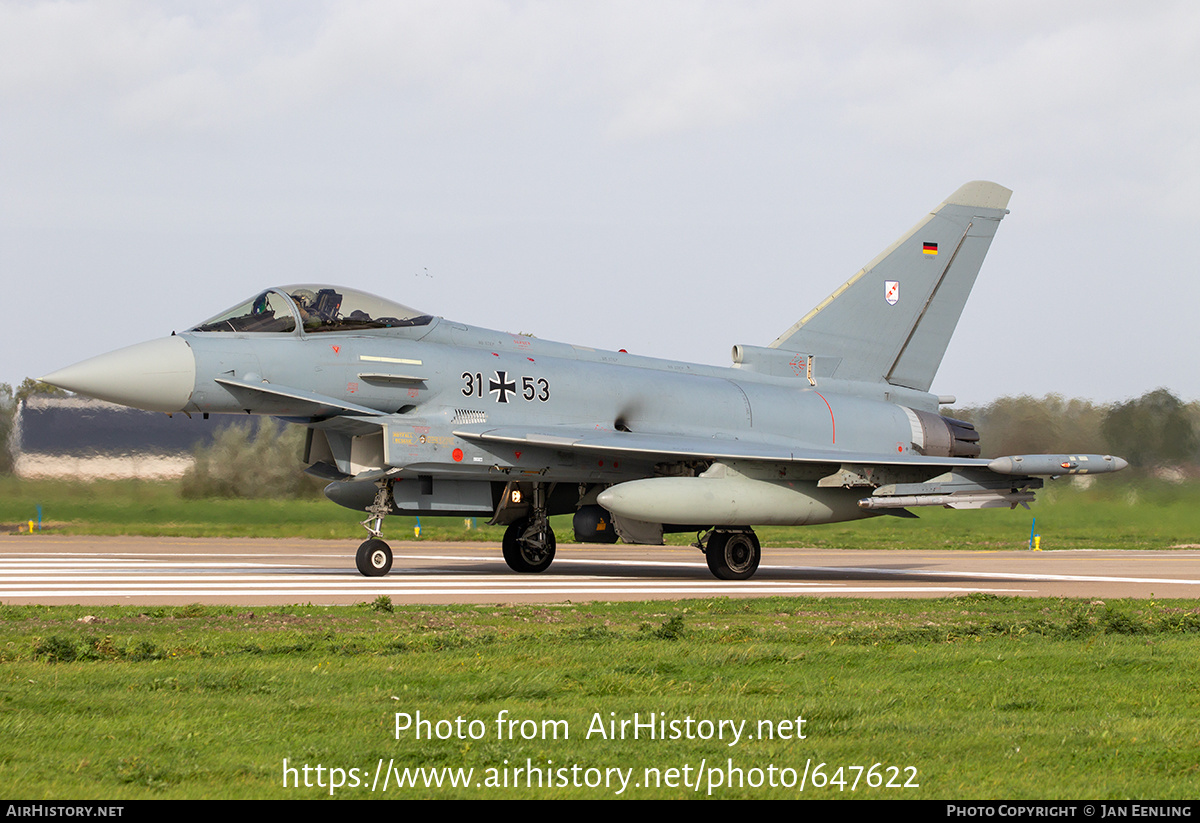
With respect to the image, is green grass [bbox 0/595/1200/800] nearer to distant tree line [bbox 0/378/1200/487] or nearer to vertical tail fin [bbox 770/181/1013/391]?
vertical tail fin [bbox 770/181/1013/391]

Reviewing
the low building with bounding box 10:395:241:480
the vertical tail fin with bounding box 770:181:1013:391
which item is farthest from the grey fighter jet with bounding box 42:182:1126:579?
the low building with bounding box 10:395:241:480

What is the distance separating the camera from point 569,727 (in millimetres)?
5516

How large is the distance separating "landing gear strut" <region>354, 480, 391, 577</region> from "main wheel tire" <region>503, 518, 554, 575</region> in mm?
2491

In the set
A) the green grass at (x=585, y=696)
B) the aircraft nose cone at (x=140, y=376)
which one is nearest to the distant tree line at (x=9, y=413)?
the aircraft nose cone at (x=140, y=376)

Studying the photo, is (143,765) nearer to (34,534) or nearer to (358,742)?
(358,742)

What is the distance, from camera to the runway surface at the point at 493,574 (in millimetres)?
12547

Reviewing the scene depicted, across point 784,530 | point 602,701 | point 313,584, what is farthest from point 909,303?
point 602,701

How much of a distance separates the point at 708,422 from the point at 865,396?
339 centimetres

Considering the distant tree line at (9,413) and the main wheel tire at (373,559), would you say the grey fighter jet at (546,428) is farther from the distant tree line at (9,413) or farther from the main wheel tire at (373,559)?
the distant tree line at (9,413)

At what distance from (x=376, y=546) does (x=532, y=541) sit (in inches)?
111

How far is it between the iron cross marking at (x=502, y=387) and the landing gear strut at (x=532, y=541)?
5.40ft

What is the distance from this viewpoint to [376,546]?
48.1ft
